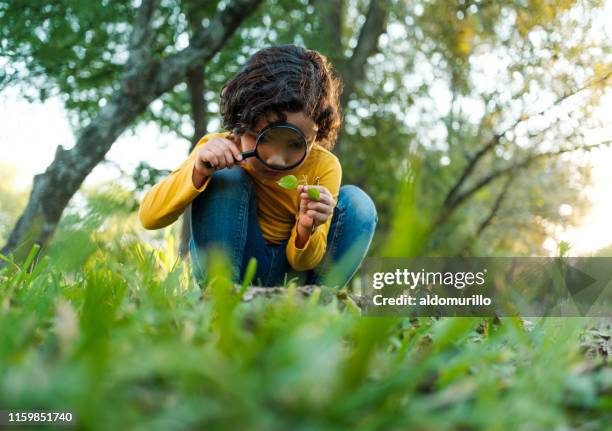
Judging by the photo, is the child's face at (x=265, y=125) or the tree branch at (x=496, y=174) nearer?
the child's face at (x=265, y=125)

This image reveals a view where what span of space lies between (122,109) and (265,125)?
211 centimetres

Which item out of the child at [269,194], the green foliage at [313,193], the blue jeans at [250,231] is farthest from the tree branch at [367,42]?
the green foliage at [313,193]

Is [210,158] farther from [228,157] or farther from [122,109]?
[122,109]

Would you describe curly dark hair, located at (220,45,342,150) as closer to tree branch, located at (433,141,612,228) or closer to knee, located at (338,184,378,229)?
knee, located at (338,184,378,229)

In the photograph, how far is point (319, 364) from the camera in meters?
0.52

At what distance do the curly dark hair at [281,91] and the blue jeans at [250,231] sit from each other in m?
0.24

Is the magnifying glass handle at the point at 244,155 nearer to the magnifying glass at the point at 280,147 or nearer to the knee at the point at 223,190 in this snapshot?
the magnifying glass at the point at 280,147

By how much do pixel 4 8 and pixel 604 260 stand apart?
3856mm

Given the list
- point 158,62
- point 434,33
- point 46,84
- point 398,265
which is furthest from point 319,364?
point 434,33

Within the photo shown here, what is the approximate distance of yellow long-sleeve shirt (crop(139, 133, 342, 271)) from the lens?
6.54 feet

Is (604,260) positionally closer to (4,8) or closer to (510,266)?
(510,266)

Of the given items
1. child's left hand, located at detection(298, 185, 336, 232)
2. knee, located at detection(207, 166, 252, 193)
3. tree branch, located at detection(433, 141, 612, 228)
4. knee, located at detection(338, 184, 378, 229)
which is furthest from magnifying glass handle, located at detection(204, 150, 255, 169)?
tree branch, located at detection(433, 141, 612, 228)

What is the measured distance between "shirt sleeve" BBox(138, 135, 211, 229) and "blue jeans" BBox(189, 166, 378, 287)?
7 centimetres

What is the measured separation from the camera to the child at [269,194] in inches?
76.5
